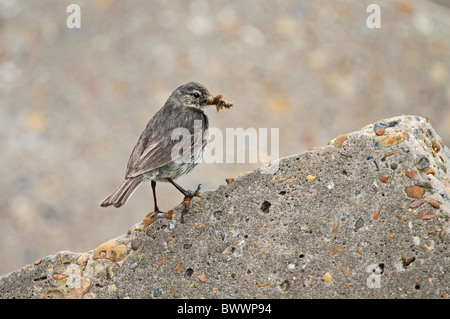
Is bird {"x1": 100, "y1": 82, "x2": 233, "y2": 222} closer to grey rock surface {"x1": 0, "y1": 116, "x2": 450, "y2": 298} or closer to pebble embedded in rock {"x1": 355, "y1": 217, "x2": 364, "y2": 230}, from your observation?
grey rock surface {"x1": 0, "y1": 116, "x2": 450, "y2": 298}

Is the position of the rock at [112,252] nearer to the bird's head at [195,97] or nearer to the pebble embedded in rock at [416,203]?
the bird's head at [195,97]

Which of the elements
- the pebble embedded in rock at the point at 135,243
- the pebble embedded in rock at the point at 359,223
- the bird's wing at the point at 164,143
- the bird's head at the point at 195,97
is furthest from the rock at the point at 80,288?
the bird's head at the point at 195,97

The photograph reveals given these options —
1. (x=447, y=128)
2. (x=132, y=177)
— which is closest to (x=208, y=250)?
(x=132, y=177)

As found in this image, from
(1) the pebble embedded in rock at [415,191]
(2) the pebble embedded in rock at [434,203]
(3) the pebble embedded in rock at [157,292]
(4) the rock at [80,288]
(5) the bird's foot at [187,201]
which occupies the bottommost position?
(3) the pebble embedded in rock at [157,292]

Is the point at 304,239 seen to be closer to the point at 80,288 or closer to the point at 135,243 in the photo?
the point at 135,243

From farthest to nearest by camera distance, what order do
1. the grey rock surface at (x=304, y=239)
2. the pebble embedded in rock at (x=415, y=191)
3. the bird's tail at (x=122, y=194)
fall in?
the bird's tail at (x=122, y=194) → the pebble embedded in rock at (x=415, y=191) → the grey rock surface at (x=304, y=239)

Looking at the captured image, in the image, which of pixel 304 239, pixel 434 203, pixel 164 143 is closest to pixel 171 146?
pixel 164 143

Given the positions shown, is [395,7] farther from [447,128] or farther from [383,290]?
[383,290]

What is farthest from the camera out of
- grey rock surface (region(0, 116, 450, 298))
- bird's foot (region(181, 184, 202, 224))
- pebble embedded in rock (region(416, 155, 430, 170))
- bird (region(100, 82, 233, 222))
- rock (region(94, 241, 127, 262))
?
bird (region(100, 82, 233, 222))

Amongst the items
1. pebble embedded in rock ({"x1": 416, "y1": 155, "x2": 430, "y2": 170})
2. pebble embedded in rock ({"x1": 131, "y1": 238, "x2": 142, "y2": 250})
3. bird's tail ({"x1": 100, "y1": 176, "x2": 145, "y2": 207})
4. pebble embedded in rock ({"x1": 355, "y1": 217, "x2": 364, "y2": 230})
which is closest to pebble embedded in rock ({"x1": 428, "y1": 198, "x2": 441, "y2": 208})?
pebble embedded in rock ({"x1": 416, "y1": 155, "x2": 430, "y2": 170})
